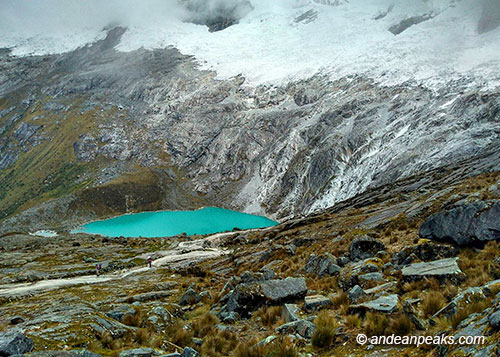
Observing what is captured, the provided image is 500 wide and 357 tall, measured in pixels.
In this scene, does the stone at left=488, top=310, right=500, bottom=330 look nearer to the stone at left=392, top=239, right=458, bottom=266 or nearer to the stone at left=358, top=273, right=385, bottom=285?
the stone at left=358, top=273, right=385, bottom=285

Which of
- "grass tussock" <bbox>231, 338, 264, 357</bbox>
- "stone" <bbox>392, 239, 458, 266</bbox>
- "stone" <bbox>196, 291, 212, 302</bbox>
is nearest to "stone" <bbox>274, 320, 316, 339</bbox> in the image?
A: "grass tussock" <bbox>231, 338, 264, 357</bbox>

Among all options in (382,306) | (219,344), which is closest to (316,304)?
(382,306)

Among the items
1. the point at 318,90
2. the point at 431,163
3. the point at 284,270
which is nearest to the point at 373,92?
the point at 318,90

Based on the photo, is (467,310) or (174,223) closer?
A: (467,310)

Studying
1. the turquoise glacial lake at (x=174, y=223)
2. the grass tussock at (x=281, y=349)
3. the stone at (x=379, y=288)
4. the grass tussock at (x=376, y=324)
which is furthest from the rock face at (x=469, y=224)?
the turquoise glacial lake at (x=174, y=223)

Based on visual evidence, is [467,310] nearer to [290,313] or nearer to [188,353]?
[290,313]
